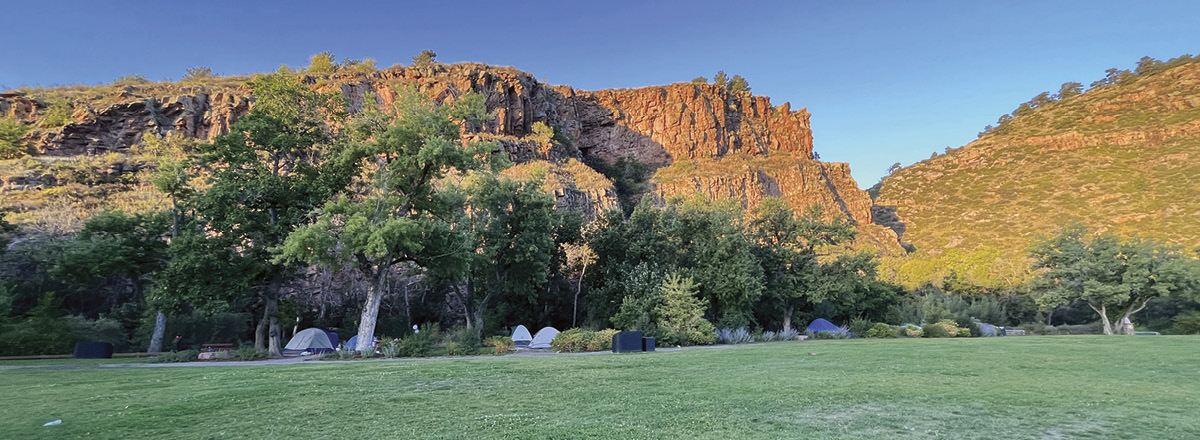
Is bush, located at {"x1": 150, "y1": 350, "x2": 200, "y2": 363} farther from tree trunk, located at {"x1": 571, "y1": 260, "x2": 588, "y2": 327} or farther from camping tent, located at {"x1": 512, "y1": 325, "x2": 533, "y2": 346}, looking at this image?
tree trunk, located at {"x1": 571, "y1": 260, "x2": 588, "y2": 327}

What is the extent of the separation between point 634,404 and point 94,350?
22.8 m

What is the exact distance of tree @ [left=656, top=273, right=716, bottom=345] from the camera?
27.0 metres

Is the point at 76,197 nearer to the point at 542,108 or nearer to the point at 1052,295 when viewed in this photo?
the point at 542,108

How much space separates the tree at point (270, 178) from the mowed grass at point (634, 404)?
1196cm

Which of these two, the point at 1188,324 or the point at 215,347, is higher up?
the point at 215,347

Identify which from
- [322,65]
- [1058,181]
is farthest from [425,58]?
[1058,181]

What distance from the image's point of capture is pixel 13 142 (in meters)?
44.1

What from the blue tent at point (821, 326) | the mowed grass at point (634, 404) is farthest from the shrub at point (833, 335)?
the mowed grass at point (634, 404)

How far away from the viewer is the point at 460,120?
25.0m

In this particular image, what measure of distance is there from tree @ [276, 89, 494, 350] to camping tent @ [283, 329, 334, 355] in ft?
9.04

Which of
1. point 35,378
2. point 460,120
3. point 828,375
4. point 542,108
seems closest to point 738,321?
point 460,120

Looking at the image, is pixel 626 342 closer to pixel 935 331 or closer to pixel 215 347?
pixel 215 347

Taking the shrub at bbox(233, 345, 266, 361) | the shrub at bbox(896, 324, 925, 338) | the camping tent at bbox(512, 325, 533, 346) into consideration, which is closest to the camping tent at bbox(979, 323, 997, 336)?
the shrub at bbox(896, 324, 925, 338)

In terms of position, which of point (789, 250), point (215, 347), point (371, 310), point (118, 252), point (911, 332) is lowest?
point (911, 332)
